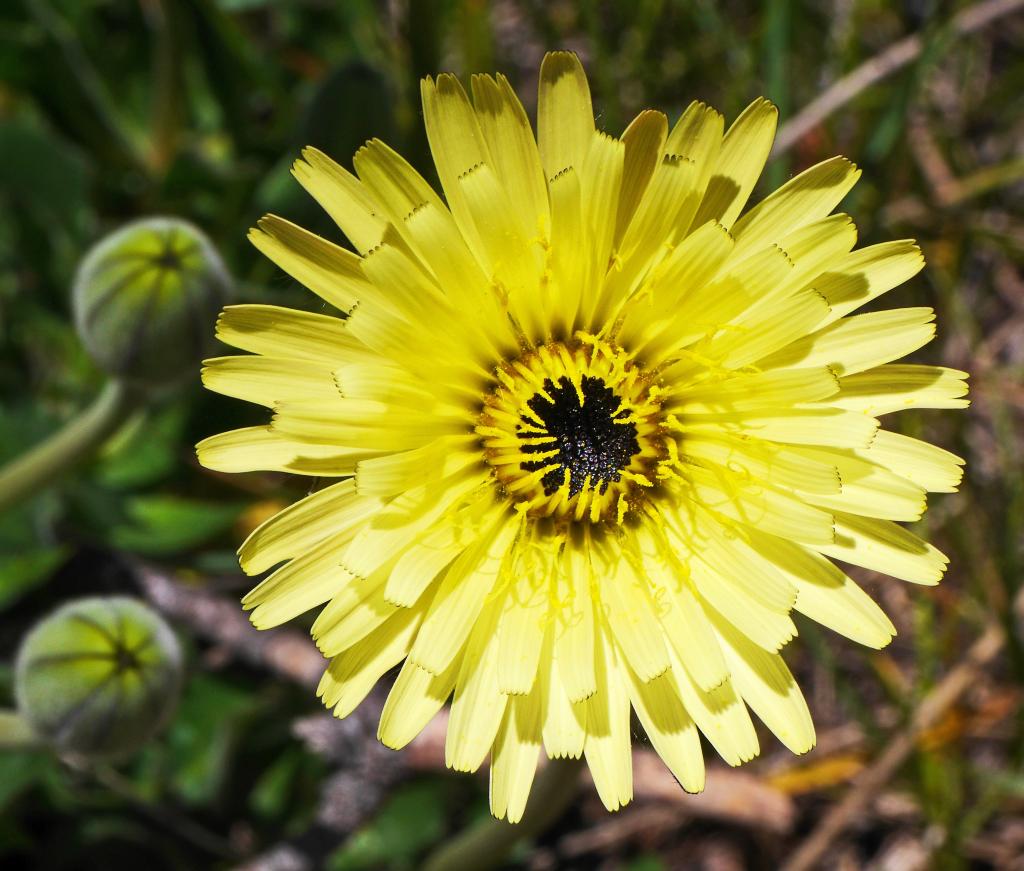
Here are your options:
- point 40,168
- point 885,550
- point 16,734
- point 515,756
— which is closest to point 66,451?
point 16,734

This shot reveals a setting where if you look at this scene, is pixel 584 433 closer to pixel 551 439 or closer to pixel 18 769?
pixel 551 439

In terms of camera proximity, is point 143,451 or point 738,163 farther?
point 143,451

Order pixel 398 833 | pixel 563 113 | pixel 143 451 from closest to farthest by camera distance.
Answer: pixel 563 113
pixel 398 833
pixel 143 451

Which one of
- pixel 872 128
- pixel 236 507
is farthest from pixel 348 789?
pixel 872 128

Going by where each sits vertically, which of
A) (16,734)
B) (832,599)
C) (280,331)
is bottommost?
(832,599)

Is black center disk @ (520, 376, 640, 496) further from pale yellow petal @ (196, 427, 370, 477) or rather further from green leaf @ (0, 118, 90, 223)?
green leaf @ (0, 118, 90, 223)

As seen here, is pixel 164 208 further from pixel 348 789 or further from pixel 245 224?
pixel 348 789
